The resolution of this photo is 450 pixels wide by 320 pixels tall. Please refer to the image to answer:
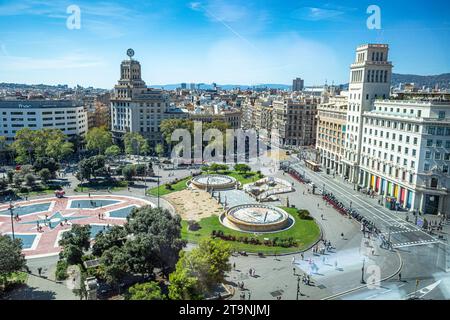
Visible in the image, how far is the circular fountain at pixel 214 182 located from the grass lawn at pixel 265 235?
561 inches

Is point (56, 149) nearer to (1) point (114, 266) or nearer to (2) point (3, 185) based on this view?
(2) point (3, 185)

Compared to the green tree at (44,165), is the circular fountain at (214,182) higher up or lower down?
lower down

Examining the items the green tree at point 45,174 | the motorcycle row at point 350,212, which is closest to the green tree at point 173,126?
the green tree at point 45,174

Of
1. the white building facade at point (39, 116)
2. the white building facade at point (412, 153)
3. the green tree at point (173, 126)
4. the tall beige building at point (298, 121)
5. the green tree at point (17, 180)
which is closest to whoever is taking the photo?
the white building facade at point (412, 153)

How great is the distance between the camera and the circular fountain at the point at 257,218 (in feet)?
137

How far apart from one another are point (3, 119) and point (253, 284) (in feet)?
265

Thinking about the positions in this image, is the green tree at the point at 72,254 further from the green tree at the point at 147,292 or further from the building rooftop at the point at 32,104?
the building rooftop at the point at 32,104

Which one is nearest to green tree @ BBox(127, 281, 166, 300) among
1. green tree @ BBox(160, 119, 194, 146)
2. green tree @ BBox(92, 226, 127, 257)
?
green tree @ BBox(92, 226, 127, 257)

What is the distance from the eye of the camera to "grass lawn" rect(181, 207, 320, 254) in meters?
36.9

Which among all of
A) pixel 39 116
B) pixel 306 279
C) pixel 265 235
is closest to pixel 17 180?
pixel 39 116

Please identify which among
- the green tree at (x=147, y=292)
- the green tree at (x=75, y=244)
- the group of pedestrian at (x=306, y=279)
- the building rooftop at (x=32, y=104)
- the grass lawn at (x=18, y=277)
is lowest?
the grass lawn at (x=18, y=277)


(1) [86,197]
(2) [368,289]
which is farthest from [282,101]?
(2) [368,289]

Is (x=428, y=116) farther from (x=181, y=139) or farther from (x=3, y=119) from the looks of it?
(x=3, y=119)

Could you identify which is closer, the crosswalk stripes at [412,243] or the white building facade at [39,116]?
the crosswalk stripes at [412,243]
